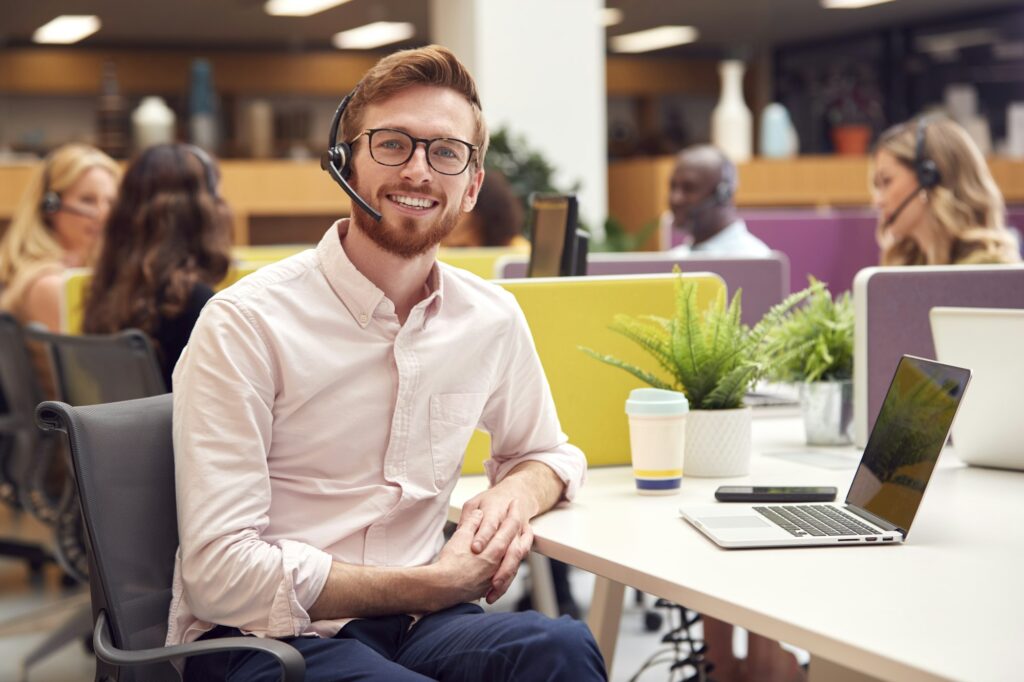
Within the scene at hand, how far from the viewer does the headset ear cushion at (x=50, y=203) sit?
374cm

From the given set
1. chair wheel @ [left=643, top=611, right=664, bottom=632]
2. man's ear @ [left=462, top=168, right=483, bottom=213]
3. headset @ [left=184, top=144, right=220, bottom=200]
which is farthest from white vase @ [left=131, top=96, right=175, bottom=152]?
man's ear @ [left=462, top=168, right=483, bottom=213]

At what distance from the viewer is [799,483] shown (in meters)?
1.89

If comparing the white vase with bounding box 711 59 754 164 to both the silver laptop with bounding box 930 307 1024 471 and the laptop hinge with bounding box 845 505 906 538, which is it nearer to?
the silver laptop with bounding box 930 307 1024 471

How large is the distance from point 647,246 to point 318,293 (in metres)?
6.75

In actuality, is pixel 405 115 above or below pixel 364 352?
above

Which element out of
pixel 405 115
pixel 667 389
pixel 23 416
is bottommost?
pixel 23 416

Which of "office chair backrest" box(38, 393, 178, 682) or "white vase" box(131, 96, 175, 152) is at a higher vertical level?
"white vase" box(131, 96, 175, 152)

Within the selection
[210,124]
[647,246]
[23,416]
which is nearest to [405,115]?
[23,416]

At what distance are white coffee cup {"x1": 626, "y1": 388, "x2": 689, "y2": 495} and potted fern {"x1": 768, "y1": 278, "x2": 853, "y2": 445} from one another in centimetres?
40

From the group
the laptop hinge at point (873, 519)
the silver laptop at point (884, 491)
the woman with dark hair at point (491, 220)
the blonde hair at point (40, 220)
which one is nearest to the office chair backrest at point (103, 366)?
the blonde hair at point (40, 220)

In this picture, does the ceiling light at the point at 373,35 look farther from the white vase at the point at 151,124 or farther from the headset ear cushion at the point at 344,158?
the headset ear cushion at the point at 344,158

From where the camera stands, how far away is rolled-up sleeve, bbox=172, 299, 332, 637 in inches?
56.6

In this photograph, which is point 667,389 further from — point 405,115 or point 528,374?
point 405,115

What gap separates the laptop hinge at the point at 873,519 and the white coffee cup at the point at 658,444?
10.8 inches
